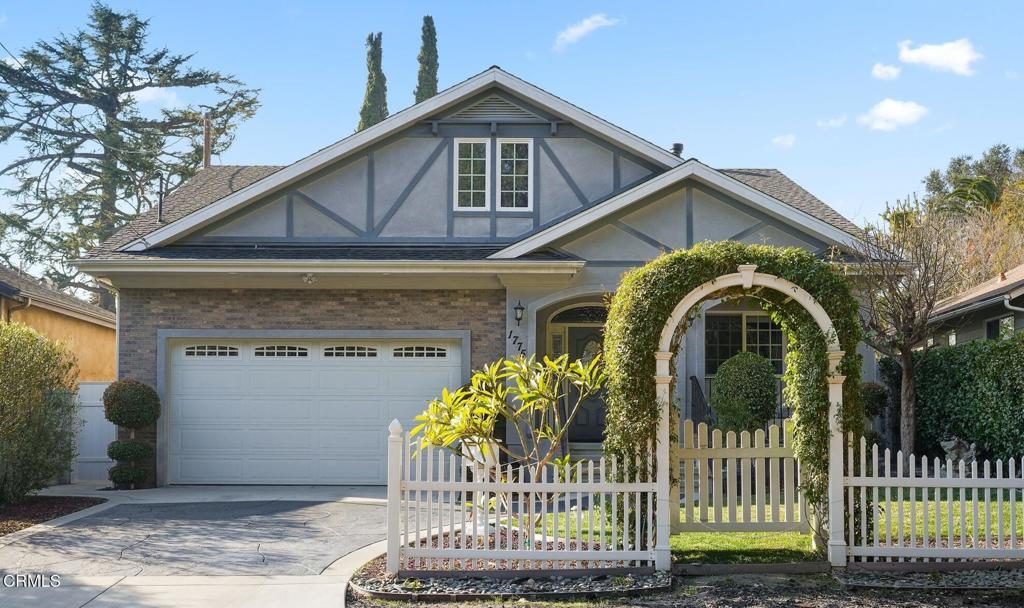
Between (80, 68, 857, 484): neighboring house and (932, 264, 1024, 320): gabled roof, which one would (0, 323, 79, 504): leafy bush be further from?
(932, 264, 1024, 320): gabled roof

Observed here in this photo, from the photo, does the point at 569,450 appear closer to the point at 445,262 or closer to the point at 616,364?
the point at 445,262

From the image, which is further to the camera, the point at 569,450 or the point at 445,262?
the point at 569,450

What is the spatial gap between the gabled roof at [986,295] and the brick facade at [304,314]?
24.8 ft

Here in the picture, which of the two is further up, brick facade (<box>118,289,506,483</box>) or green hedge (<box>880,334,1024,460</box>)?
brick facade (<box>118,289,506,483</box>)

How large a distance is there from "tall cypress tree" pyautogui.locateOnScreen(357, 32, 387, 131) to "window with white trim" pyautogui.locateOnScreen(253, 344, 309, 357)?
2246 centimetres

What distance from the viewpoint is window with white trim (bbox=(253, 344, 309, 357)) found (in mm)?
14945

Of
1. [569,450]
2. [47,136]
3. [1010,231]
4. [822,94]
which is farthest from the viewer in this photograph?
[47,136]

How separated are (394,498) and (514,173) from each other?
8.71m

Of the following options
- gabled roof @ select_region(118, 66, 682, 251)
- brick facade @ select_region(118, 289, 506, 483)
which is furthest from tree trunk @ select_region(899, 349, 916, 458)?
brick facade @ select_region(118, 289, 506, 483)

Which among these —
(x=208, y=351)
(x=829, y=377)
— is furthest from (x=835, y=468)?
(x=208, y=351)

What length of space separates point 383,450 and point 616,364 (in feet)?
23.6

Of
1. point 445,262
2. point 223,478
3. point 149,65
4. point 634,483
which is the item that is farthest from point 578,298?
point 149,65

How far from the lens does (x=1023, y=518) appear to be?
30.4 feet

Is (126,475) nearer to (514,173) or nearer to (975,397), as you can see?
(514,173)
